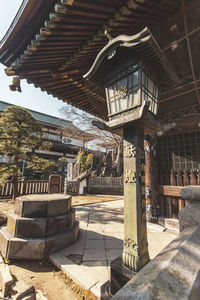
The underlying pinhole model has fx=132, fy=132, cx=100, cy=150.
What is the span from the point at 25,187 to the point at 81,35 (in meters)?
11.0

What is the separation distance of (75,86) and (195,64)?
2.71m

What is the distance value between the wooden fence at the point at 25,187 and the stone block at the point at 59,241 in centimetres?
825

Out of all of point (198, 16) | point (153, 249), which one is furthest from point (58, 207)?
point (198, 16)

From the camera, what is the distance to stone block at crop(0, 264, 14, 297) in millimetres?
2144

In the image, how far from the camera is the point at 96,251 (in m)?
3.11

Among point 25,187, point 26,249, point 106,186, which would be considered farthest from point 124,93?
point 106,186

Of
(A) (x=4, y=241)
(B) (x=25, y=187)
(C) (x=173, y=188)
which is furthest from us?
(B) (x=25, y=187)

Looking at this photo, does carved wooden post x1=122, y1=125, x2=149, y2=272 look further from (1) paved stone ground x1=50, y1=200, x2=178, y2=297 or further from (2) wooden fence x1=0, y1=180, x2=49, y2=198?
(2) wooden fence x1=0, y1=180, x2=49, y2=198

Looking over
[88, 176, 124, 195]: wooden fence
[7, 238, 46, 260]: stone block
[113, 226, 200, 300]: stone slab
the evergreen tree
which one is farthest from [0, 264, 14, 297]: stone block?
[88, 176, 124, 195]: wooden fence

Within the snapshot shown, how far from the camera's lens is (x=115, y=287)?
176 cm

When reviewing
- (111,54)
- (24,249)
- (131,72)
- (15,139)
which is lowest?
(24,249)

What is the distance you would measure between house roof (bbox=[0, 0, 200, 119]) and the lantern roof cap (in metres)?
0.19

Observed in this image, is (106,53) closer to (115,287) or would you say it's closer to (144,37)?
(144,37)

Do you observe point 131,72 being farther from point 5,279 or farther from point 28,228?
point 5,279
